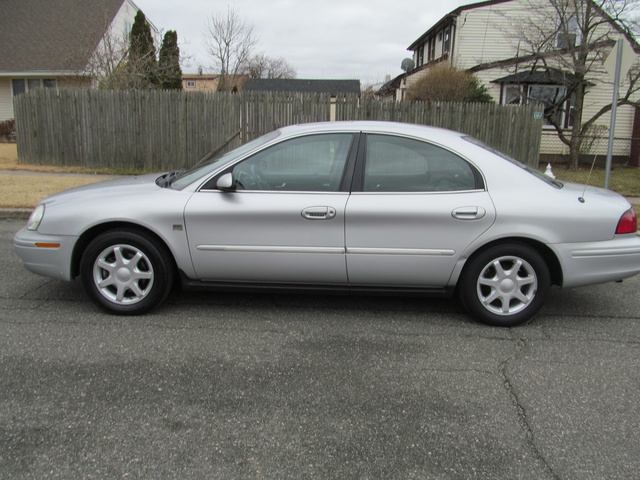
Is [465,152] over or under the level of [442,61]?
under

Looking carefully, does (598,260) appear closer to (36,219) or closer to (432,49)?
(36,219)

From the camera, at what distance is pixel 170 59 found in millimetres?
22078

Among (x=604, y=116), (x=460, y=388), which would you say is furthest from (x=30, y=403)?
(x=604, y=116)


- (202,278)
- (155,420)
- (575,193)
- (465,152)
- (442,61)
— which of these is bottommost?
(155,420)

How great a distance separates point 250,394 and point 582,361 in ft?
7.42

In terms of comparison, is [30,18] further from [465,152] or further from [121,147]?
[465,152]

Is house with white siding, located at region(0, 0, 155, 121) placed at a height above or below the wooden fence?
above

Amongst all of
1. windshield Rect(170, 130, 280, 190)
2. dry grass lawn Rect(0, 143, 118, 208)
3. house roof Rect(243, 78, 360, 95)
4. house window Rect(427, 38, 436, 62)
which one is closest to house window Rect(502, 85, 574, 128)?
house window Rect(427, 38, 436, 62)

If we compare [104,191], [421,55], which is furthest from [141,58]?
[421,55]

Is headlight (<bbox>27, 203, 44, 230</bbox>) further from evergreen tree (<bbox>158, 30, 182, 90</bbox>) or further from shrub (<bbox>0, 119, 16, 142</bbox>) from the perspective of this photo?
shrub (<bbox>0, 119, 16, 142</bbox>)

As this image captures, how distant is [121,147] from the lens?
13477 mm

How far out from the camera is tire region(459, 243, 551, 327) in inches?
159

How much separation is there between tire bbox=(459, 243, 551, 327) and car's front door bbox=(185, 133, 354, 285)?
103 cm

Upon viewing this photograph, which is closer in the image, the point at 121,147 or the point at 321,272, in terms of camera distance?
the point at 321,272
